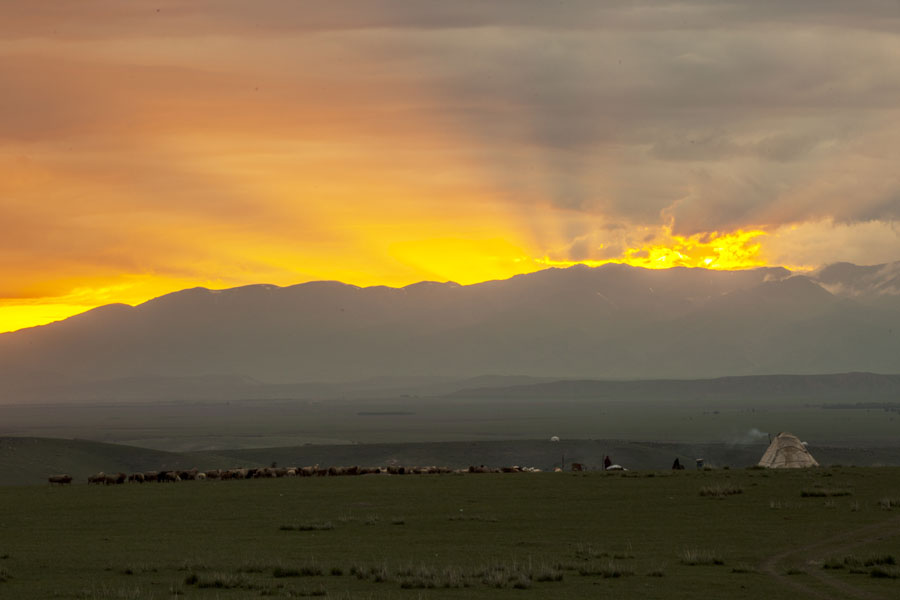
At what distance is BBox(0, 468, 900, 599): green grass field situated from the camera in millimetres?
26438

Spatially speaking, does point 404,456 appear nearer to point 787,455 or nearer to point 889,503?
point 787,455

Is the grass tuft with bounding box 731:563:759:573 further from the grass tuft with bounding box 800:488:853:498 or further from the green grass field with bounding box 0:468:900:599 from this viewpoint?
the grass tuft with bounding box 800:488:853:498

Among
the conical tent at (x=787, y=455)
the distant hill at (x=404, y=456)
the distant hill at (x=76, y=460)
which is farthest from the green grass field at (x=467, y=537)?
the distant hill at (x=404, y=456)

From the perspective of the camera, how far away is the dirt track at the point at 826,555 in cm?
2523

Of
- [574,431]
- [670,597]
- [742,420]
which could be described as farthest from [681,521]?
[742,420]

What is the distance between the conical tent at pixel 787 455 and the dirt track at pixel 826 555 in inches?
1242

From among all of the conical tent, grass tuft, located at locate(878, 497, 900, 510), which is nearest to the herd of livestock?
the conical tent

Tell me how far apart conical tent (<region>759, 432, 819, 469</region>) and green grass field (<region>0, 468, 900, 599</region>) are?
14390mm

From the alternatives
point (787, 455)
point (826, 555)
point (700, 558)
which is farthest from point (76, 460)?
point (826, 555)

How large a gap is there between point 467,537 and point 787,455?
3869 centimetres

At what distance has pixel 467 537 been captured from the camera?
36375mm

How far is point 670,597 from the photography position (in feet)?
81.0

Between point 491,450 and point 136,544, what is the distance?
7871 centimetres

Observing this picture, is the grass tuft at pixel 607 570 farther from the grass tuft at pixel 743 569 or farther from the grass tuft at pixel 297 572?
the grass tuft at pixel 297 572
